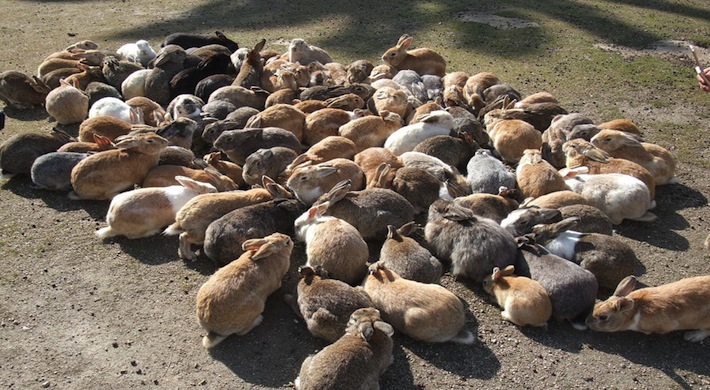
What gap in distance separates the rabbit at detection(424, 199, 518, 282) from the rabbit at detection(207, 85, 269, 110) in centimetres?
367

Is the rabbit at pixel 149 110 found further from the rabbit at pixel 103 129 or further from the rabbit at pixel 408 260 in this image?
the rabbit at pixel 408 260

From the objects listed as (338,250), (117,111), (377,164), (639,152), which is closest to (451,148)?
(377,164)

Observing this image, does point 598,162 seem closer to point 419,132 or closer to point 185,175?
point 419,132

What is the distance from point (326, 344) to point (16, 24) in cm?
1219

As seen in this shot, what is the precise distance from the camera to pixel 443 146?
7.26 metres

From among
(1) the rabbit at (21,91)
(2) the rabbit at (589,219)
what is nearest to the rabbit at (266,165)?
(2) the rabbit at (589,219)

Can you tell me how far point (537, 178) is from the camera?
659 cm

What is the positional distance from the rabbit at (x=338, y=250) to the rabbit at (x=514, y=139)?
2669mm

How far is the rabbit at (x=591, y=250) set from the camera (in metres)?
Result: 5.38

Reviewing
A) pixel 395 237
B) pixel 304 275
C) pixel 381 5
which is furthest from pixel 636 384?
pixel 381 5

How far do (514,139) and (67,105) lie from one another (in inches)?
234

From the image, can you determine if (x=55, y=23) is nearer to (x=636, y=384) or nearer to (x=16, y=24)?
(x=16, y=24)

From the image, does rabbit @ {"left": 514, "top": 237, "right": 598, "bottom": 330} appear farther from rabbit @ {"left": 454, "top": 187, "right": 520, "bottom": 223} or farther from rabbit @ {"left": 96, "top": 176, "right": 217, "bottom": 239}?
rabbit @ {"left": 96, "top": 176, "right": 217, "bottom": 239}

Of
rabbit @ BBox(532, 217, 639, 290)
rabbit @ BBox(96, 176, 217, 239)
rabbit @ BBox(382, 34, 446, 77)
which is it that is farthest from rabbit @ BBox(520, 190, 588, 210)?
rabbit @ BBox(382, 34, 446, 77)
